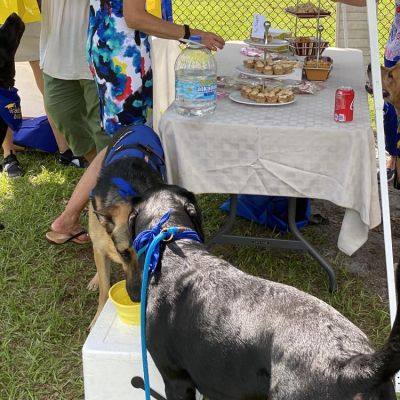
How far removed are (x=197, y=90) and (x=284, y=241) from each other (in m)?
1.08

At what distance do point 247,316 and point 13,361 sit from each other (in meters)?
1.62

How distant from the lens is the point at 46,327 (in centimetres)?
314

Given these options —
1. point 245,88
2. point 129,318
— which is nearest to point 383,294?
point 245,88

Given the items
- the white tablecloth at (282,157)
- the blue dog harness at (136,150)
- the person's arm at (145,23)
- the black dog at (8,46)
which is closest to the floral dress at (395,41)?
the white tablecloth at (282,157)

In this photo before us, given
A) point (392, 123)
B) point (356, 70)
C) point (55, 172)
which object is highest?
point (356, 70)

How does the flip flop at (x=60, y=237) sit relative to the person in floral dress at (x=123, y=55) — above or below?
below

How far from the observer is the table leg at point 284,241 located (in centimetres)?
339

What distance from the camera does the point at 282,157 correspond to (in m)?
2.86

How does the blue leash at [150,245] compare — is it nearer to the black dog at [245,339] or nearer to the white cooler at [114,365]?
the black dog at [245,339]

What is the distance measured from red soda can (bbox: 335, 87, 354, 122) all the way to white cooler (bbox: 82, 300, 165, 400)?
1339 millimetres

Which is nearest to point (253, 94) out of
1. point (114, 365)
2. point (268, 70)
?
point (268, 70)

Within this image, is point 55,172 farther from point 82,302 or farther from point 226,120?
point 226,120

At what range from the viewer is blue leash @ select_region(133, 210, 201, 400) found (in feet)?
6.38

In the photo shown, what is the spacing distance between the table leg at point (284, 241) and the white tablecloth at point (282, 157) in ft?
1.38
